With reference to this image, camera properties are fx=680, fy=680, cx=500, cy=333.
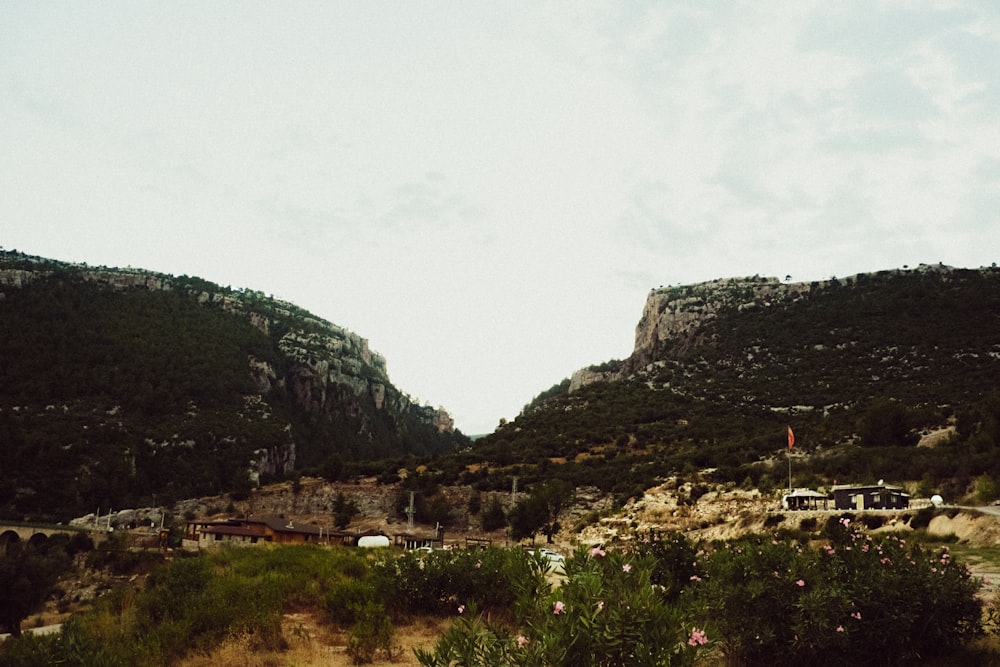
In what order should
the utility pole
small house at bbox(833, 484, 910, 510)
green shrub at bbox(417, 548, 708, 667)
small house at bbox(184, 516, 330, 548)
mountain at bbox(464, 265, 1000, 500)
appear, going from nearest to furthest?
green shrub at bbox(417, 548, 708, 667) < small house at bbox(833, 484, 910, 510) < mountain at bbox(464, 265, 1000, 500) < small house at bbox(184, 516, 330, 548) < the utility pole

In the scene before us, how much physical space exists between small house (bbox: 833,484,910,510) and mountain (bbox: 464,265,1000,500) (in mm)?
5401

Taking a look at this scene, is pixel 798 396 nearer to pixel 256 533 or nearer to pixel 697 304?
pixel 697 304

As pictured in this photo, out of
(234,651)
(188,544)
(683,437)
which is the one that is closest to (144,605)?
(234,651)

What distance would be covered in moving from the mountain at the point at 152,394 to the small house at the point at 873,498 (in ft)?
213

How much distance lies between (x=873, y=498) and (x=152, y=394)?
10557cm

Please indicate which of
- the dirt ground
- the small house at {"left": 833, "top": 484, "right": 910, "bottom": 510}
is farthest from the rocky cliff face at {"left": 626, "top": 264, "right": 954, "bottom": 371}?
the dirt ground

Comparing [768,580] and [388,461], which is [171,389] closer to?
[388,461]

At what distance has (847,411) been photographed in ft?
218

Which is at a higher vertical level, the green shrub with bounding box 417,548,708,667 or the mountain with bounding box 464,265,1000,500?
the mountain with bounding box 464,265,1000,500

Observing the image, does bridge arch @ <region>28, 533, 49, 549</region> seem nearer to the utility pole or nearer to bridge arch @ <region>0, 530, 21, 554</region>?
bridge arch @ <region>0, 530, 21, 554</region>

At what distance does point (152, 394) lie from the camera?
359ft

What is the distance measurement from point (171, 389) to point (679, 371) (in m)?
82.2

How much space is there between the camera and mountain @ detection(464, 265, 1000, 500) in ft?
164

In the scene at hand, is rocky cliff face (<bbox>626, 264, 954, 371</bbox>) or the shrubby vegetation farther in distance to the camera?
rocky cliff face (<bbox>626, 264, 954, 371</bbox>)
